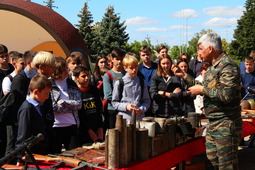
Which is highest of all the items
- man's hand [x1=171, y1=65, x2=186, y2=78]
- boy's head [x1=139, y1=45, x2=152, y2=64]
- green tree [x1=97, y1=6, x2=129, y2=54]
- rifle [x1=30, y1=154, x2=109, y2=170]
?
green tree [x1=97, y1=6, x2=129, y2=54]

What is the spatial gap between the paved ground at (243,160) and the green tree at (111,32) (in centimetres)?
3037

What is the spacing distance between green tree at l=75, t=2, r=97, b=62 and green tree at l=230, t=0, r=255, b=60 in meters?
20.8

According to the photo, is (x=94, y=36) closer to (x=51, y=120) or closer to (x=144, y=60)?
(x=144, y=60)

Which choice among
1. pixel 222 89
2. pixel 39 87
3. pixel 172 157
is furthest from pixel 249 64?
pixel 39 87

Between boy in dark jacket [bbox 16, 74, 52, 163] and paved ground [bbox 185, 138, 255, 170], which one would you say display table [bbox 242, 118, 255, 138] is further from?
boy in dark jacket [bbox 16, 74, 52, 163]

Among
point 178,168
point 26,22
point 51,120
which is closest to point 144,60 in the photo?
point 178,168

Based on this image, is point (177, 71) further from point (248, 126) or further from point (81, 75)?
point (81, 75)

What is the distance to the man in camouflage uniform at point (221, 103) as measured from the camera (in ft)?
11.3

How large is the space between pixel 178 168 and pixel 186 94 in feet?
3.98

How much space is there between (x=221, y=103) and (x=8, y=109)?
222cm

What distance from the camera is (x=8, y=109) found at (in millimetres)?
3809

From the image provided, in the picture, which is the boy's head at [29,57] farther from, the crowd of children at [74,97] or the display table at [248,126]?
the display table at [248,126]

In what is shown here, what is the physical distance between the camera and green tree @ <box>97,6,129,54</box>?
3709 cm

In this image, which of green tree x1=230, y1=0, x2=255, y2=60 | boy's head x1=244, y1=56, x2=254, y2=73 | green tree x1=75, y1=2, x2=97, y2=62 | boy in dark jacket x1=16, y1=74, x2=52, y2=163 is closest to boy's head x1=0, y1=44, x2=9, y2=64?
boy in dark jacket x1=16, y1=74, x2=52, y2=163
